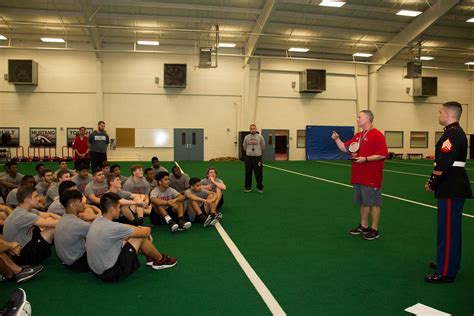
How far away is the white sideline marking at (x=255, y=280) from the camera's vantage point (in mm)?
3786

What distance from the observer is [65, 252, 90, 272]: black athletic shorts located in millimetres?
4677

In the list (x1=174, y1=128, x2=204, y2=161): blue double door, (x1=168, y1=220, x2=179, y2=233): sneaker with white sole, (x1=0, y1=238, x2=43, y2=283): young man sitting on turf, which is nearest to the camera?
(x1=0, y1=238, x2=43, y2=283): young man sitting on turf

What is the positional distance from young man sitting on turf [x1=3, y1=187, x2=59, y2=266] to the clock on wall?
1965cm

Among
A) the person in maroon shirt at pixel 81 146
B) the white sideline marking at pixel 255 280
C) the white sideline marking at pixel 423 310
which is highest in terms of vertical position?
the person in maroon shirt at pixel 81 146

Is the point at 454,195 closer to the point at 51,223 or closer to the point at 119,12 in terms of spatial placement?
the point at 51,223

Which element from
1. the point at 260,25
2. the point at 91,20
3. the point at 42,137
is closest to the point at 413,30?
the point at 260,25

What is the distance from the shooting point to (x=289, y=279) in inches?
178

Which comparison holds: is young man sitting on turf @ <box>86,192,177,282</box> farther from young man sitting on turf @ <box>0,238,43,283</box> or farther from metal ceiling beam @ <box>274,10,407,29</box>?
metal ceiling beam @ <box>274,10,407,29</box>

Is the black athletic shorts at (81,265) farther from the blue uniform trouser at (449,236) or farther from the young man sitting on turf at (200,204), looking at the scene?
the blue uniform trouser at (449,236)

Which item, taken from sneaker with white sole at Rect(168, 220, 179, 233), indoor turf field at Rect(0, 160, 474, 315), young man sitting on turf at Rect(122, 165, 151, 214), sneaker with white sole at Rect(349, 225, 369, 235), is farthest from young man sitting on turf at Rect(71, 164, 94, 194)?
sneaker with white sole at Rect(349, 225, 369, 235)

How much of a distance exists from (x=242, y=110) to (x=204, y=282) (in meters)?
21.4

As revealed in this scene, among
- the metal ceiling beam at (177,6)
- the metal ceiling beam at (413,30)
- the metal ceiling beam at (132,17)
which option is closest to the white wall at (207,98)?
the metal ceiling beam at (413,30)

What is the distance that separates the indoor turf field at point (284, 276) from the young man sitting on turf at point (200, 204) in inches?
8.9

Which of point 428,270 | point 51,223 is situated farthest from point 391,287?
point 51,223
